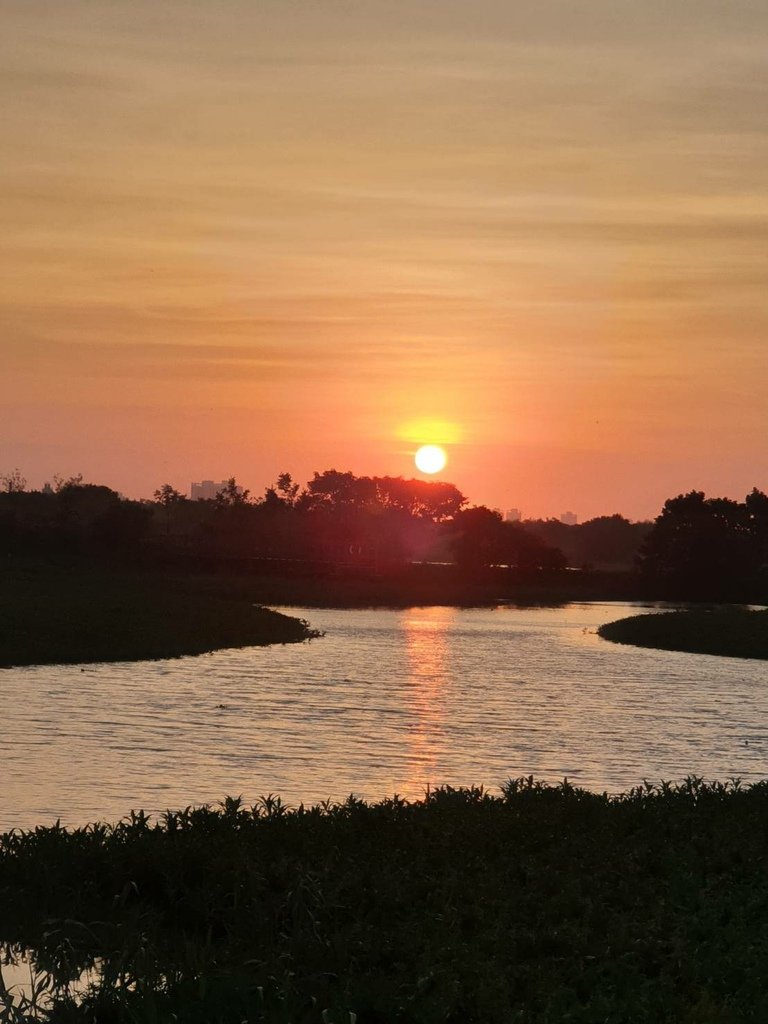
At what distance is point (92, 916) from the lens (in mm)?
14883

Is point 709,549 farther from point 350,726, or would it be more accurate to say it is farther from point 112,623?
point 350,726

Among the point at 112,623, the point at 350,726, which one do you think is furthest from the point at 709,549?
the point at 350,726

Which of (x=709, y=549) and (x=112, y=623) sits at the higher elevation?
(x=709, y=549)

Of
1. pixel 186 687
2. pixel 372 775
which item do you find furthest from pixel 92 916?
pixel 186 687

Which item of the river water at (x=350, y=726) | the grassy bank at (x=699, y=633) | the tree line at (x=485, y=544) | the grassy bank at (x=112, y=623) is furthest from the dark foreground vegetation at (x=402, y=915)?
the tree line at (x=485, y=544)

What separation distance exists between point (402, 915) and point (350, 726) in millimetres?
20528

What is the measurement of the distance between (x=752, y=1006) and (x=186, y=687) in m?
32.8

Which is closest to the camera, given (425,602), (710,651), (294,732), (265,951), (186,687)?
(265,951)

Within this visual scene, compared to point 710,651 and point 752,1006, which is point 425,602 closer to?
point 710,651

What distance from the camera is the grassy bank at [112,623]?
5197cm

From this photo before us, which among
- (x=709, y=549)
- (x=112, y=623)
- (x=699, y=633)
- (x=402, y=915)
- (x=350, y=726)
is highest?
(x=709, y=549)

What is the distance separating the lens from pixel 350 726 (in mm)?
35312

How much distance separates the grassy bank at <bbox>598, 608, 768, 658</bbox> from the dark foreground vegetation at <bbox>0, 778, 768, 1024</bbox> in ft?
166

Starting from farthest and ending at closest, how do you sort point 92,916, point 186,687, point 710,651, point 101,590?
point 101,590 < point 710,651 < point 186,687 < point 92,916
